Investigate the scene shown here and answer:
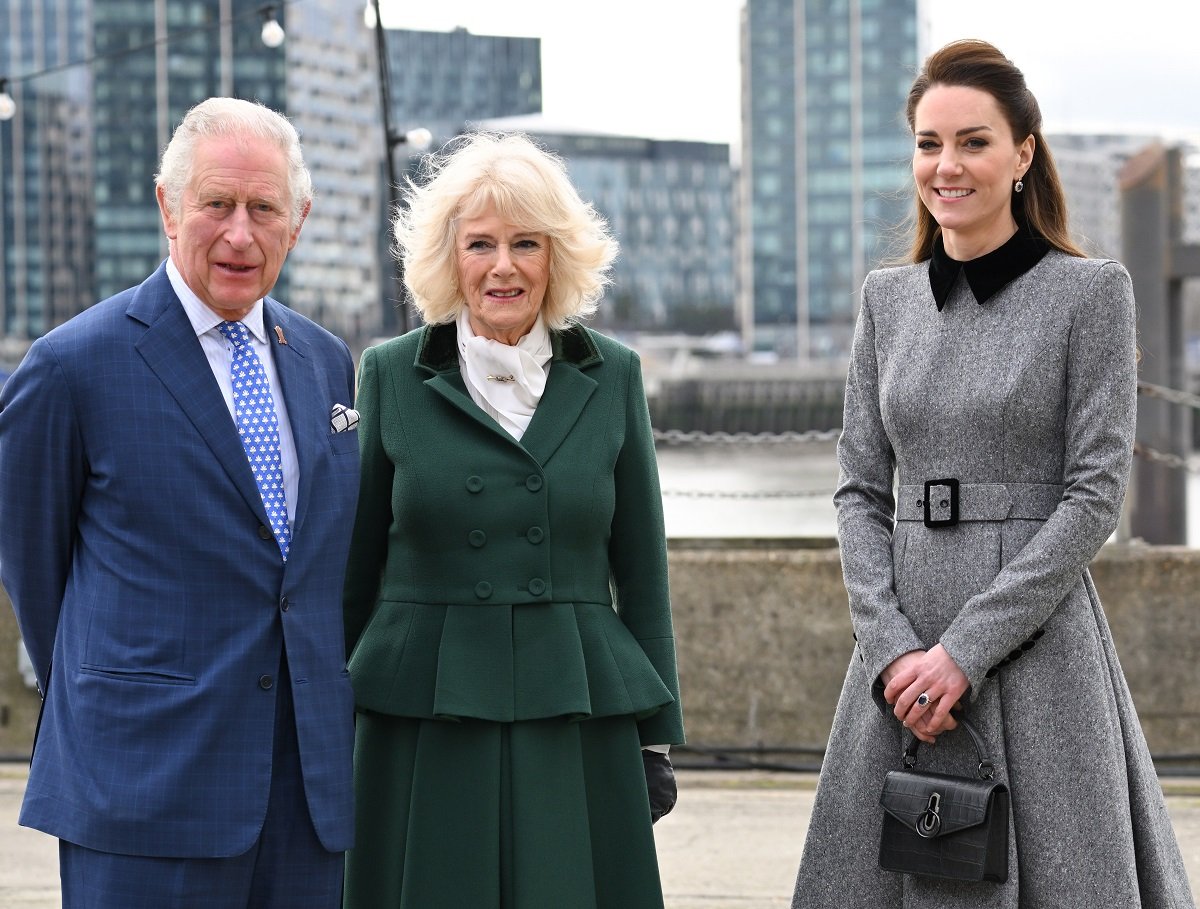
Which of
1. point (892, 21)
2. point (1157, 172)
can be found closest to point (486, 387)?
point (1157, 172)

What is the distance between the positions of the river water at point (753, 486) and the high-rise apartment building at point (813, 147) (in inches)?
2703

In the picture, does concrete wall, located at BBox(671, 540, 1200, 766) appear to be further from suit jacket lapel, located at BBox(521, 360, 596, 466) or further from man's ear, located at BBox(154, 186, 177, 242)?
man's ear, located at BBox(154, 186, 177, 242)

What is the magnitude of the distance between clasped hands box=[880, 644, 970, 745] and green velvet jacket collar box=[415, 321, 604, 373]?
0.77 meters

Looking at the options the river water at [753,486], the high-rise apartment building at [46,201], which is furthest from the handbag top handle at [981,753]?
the high-rise apartment building at [46,201]

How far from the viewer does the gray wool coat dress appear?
2406 mm

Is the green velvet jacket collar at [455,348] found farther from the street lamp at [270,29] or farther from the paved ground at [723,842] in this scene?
the street lamp at [270,29]

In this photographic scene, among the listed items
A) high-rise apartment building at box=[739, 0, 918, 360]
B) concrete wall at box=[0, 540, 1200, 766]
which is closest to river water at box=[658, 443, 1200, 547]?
concrete wall at box=[0, 540, 1200, 766]

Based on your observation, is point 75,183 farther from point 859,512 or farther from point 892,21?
point 859,512

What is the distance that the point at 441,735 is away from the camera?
2629mm

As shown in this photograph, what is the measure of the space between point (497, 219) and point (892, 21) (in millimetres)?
124215

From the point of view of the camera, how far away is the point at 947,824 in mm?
2402

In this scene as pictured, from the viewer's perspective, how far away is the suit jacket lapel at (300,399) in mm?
2383

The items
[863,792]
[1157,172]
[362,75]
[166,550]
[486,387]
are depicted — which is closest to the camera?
[166,550]

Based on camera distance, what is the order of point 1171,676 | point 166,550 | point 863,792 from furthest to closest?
point 1171,676
point 863,792
point 166,550
